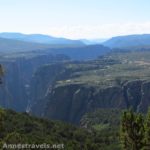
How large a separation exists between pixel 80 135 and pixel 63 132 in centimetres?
563

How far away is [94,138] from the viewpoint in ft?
482

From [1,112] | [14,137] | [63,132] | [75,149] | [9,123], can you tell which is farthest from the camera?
[63,132]

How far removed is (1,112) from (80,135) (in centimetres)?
9017

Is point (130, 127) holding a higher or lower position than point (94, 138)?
higher

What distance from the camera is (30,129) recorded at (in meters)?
130

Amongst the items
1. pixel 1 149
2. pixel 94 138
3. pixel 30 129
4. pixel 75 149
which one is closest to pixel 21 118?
pixel 30 129

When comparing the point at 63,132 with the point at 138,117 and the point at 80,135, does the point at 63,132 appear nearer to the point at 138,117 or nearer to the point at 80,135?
the point at 80,135

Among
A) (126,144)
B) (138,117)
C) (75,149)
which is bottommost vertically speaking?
(75,149)

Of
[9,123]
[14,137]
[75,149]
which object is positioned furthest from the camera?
[9,123]

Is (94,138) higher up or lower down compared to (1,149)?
lower down

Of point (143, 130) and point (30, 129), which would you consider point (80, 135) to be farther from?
point (143, 130)

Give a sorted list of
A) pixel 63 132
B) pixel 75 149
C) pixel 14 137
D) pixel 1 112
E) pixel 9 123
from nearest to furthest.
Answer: pixel 1 112 → pixel 14 137 → pixel 75 149 → pixel 9 123 → pixel 63 132

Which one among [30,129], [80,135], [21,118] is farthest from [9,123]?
[80,135]

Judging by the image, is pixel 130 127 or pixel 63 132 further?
pixel 63 132
